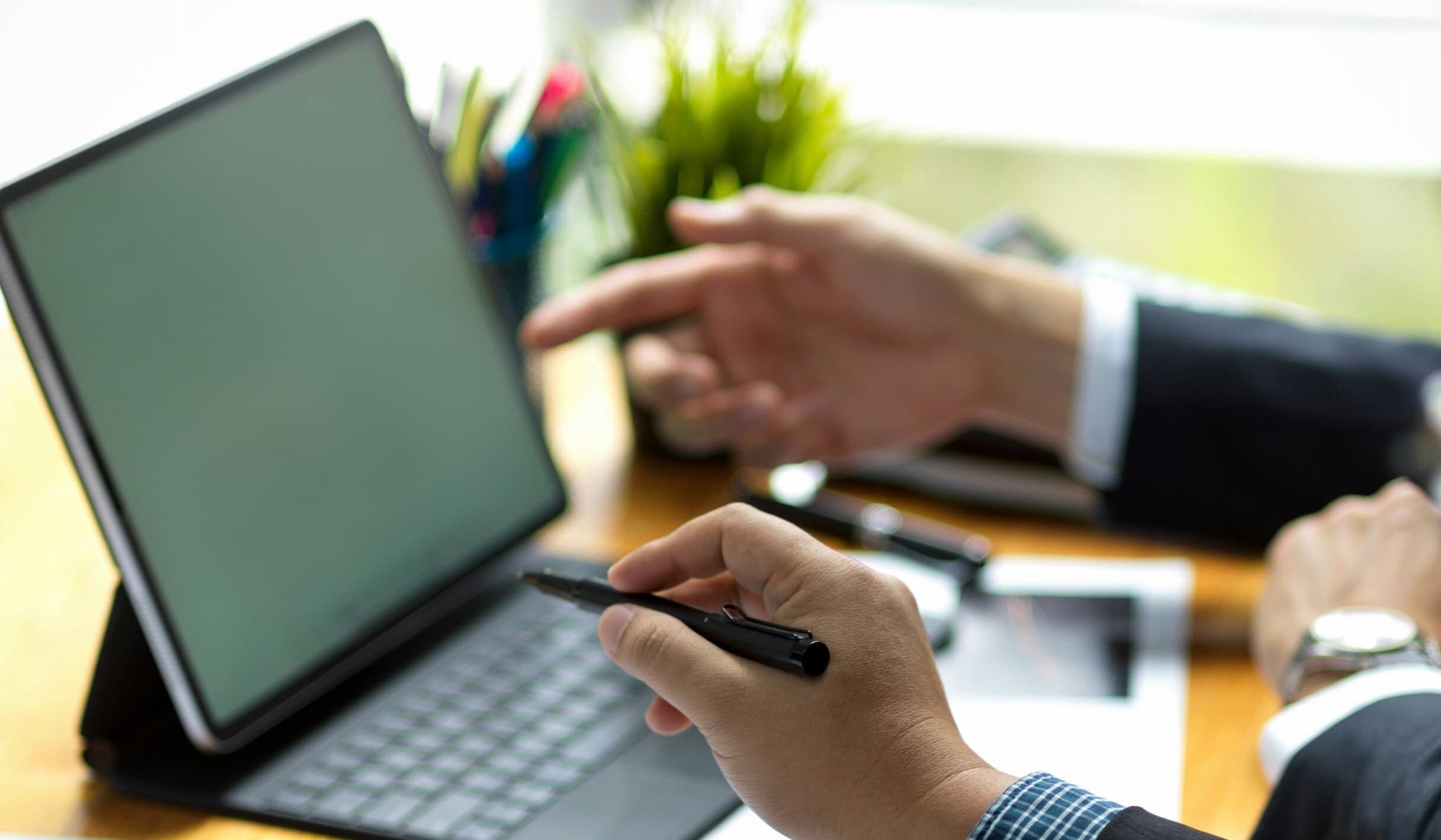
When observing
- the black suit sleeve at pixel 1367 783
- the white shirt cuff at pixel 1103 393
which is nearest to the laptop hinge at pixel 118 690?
the black suit sleeve at pixel 1367 783

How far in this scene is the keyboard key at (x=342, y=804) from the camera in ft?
1.95

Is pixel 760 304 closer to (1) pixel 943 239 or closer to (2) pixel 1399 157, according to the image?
(1) pixel 943 239

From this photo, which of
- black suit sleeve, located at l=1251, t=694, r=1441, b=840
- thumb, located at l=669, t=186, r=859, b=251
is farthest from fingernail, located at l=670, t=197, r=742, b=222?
black suit sleeve, located at l=1251, t=694, r=1441, b=840

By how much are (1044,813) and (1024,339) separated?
0.53 metres

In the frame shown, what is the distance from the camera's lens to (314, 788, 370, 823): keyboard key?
0.60 m

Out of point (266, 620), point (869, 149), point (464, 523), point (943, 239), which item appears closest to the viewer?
point (266, 620)

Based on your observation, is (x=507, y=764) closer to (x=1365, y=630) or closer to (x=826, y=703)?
(x=826, y=703)

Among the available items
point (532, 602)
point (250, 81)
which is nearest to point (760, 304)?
point (532, 602)

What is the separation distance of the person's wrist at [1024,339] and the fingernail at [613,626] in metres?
0.51

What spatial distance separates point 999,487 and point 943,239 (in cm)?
16

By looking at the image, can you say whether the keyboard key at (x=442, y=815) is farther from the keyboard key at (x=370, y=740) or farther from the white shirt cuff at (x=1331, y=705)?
the white shirt cuff at (x=1331, y=705)

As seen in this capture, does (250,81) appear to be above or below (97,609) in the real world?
above

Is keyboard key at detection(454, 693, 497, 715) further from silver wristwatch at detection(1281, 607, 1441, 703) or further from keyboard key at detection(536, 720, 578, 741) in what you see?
silver wristwatch at detection(1281, 607, 1441, 703)

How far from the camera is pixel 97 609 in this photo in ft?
2.12
